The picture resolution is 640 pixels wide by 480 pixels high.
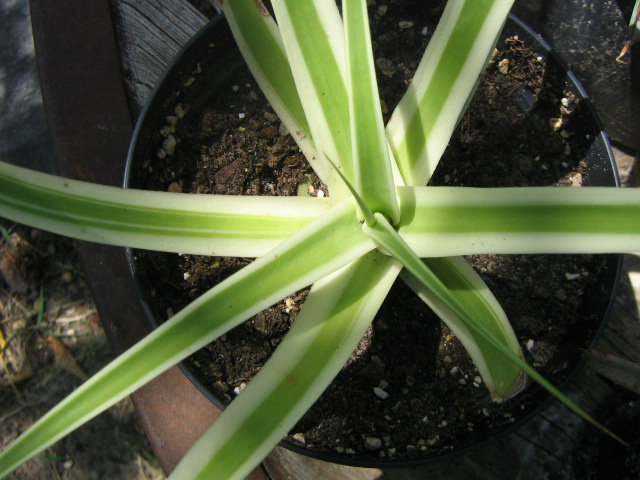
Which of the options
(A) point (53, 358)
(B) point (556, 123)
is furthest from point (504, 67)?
(A) point (53, 358)

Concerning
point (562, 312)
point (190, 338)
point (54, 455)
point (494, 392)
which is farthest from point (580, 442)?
point (54, 455)

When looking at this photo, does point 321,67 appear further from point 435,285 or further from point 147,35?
point 147,35

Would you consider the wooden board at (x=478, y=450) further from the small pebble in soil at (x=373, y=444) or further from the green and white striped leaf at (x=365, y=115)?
the green and white striped leaf at (x=365, y=115)

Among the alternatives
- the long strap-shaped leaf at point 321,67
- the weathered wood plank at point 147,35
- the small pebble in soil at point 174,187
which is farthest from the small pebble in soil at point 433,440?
the weathered wood plank at point 147,35

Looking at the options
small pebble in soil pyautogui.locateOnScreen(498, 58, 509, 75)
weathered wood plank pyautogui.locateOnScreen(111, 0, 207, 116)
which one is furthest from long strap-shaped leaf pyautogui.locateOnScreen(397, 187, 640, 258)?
weathered wood plank pyautogui.locateOnScreen(111, 0, 207, 116)

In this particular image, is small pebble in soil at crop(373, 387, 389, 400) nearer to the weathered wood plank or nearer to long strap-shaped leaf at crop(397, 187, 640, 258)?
long strap-shaped leaf at crop(397, 187, 640, 258)

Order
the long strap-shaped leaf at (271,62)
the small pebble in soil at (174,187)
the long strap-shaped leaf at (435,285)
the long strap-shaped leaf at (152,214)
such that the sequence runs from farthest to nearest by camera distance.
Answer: the small pebble in soil at (174,187) < the long strap-shaped leaf at (271,62) < the long strap-shaped leaf at (152,214) < the long strap-shaped leaf at (435,285)
